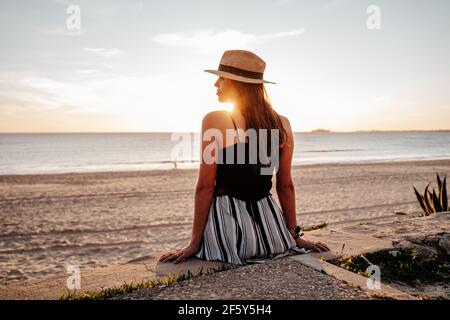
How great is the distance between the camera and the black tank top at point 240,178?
112 inches

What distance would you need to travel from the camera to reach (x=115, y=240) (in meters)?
7.17

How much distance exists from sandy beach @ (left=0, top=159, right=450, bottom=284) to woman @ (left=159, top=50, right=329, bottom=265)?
1375mm

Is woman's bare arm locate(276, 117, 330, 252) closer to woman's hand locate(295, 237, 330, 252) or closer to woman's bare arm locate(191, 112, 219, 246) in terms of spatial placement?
woman's hand locate(295, 237, 330, 252)

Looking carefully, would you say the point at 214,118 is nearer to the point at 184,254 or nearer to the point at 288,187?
the point at 288,187

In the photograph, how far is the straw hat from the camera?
9.24 ft

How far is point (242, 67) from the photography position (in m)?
2.84

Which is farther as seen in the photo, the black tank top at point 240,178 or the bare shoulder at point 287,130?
the bare shoulder at point 287,130

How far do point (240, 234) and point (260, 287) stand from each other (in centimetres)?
66

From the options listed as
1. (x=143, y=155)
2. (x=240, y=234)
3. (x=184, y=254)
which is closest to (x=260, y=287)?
(x=240, y=234)

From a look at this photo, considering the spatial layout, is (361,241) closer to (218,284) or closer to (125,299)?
(218,284)

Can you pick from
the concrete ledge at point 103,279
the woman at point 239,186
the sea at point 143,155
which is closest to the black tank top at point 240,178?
the woman at point 239,186

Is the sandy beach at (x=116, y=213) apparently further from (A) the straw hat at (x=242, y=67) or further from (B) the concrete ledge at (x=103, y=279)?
(A) the straw hat at (x=242, y=67)

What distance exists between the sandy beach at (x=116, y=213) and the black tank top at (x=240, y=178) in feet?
5.11
